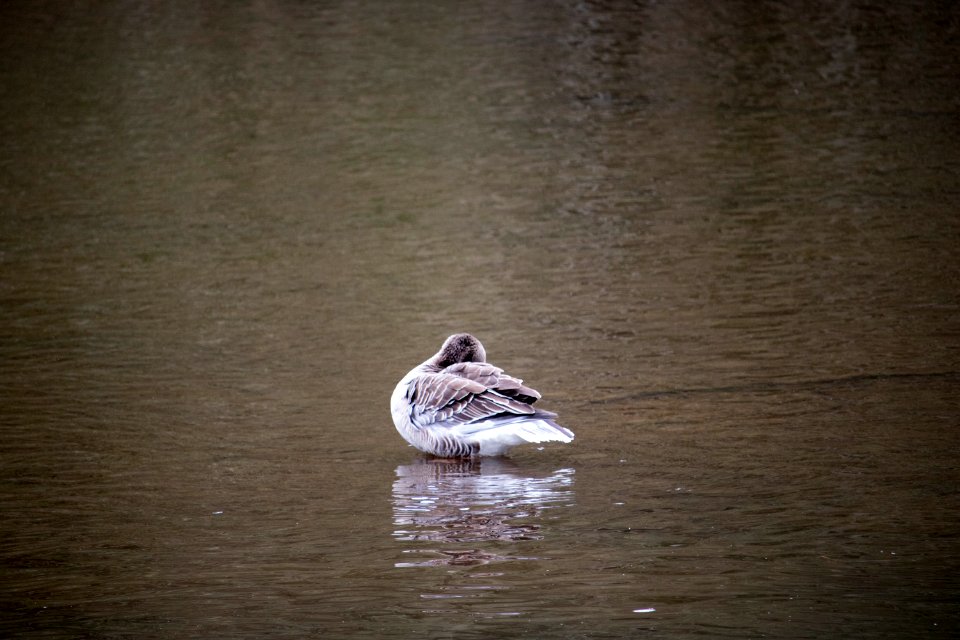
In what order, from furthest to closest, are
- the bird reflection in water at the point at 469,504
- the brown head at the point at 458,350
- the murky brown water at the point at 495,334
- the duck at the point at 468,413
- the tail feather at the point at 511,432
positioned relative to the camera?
the brown head at the point at 458,350, the duck at the point at 468,413, the tail feather at the point at 511,432, the bird reflection in water at the point at 469,504, the murky brown water at the point at 495,334

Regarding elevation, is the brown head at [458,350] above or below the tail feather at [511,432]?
above

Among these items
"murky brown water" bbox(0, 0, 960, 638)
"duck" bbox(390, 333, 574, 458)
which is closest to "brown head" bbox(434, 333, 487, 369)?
"duck" bbox(390, 333, 574, 458)

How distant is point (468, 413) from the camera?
8766 millimetres

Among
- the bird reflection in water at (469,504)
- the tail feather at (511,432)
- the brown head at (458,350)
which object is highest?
the brown head at (458,350)

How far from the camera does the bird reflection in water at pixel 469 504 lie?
720cm

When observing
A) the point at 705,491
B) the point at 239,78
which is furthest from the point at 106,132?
the point at 705,491

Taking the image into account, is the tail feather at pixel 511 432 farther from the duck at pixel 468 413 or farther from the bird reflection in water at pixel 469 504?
the bird reflection in water at pixel 469 504

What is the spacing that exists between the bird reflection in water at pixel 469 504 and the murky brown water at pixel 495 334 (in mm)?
35

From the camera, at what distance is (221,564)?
7109mm

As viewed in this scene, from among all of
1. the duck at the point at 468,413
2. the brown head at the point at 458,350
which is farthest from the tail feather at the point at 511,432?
the brown head at the point at 458,350

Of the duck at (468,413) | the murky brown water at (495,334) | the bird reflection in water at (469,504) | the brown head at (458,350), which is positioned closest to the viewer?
the murky brown water at (495,334)

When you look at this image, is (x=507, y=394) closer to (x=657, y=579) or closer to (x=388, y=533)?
(x=388, y=533)

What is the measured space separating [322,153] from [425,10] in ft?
38.5

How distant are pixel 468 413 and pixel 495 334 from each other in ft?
8.59
